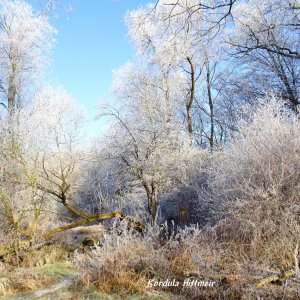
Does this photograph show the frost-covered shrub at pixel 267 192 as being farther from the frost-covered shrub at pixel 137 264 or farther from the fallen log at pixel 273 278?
the frost-covered shrub at pixel 137 264

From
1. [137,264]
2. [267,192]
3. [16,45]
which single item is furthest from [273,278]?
[16,45]

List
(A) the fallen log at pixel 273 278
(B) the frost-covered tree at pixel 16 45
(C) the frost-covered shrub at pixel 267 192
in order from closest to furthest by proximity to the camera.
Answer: (A) the fallen log at pixel 273 278, (C) the frost-covered shrub at pixel 267 192, (B) the frost-covered tree at pixel 16 45

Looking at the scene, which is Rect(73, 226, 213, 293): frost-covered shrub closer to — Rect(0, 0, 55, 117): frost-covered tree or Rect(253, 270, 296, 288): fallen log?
Rect(253, 270, 296, 288): fallen log

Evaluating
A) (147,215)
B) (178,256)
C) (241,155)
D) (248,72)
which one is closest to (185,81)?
(248,72)

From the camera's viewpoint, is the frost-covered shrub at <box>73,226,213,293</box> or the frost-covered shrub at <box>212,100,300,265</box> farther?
the frost-covered shrub at <box>212,100,300,265</box>

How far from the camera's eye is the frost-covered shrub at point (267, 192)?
6.18 meters

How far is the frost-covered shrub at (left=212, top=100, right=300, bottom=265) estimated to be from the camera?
6.18 meters

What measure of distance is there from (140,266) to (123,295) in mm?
768

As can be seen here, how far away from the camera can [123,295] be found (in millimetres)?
5336

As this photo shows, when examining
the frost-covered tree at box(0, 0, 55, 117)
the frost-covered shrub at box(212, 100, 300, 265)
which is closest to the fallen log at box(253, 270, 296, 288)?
the frost-covered shrub at box(212, 100, 300, 265)

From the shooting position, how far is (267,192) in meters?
7.26

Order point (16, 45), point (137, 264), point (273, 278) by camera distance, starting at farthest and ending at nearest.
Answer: point (16, 45), point (137, 264), point (273, 278)

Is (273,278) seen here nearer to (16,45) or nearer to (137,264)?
(137,264)

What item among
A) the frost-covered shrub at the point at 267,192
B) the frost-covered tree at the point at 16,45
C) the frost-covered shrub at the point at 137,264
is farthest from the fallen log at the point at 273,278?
the frost-covered tree at the point at 16,45
